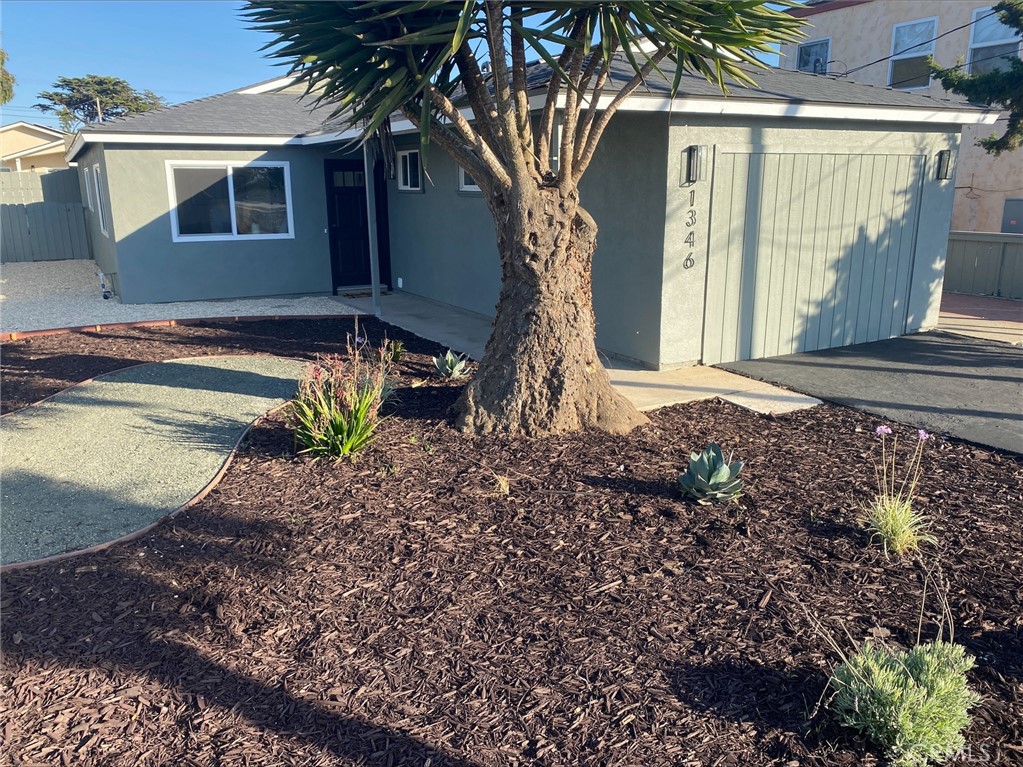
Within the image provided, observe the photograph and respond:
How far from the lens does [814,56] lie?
19359 mm

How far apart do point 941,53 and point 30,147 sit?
4010cm

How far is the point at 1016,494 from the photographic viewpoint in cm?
520

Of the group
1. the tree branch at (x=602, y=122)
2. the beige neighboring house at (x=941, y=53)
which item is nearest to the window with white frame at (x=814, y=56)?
the beige neighboring house at (x=941, y=53)

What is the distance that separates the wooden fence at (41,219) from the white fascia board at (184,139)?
900 cm

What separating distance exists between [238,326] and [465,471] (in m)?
7.08

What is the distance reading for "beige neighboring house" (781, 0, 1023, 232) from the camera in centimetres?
1503

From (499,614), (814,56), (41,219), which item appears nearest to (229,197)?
(41,219)

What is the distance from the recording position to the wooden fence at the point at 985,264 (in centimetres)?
1345

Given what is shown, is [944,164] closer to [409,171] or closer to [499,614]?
[409,171]

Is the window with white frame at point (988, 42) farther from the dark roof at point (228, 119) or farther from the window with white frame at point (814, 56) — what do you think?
the dark roof at point (228, 119)

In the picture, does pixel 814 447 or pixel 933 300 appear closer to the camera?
pixel 814 447

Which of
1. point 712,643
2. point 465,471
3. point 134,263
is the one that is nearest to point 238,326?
point 134,263

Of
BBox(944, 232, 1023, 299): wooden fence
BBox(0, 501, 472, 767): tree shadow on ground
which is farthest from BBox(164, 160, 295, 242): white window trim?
BBox(944, 232, 1023, 299): wooden fence

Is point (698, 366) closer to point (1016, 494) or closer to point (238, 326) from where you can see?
point (1016, 494)
